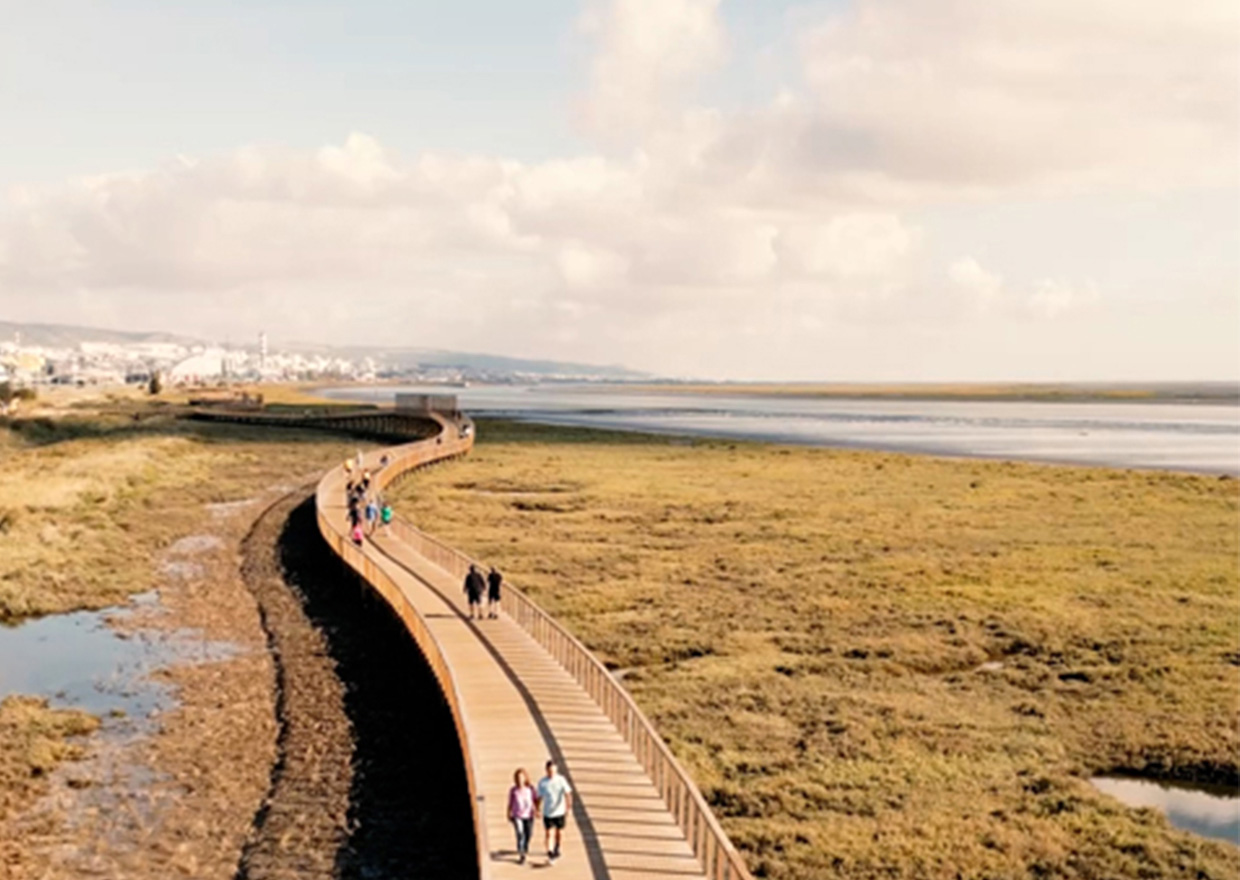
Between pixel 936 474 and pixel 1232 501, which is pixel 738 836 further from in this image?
pixel 936 474

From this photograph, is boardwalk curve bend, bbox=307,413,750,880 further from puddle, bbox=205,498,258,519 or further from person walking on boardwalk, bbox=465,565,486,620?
puddle, bbox=205,498,258,519

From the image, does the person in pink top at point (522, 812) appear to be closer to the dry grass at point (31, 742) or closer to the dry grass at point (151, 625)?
the dry grass at point (151, 625)

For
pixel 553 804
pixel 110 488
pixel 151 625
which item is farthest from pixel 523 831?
pixel 110 488

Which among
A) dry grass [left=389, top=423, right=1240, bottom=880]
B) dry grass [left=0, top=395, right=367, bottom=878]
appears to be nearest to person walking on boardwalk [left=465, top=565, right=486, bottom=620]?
dry grass [left=389, top=423, right=1240, bottom=880]

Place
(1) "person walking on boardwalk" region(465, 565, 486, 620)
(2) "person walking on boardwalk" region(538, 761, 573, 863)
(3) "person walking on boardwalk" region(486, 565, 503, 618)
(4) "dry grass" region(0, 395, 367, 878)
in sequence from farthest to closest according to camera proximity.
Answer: (3) "person walking on boardwalk" region(486, 565, 503, 618), (1) "person walking on boardwalk" region(465, 565, 486, 620), (4) "dry grass" region(0, 395, 367, 878), (2) "person walking on boardwalk" region(538, 761, 573, 863)

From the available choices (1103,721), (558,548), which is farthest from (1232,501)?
(1103,721)

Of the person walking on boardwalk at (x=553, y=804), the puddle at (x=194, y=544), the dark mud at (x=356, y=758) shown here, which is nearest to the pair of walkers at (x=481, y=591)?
the dark mud at (x=356, y=758)

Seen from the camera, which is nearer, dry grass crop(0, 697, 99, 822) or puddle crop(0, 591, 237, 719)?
dry grass crop(0, 697, 99, 822)
